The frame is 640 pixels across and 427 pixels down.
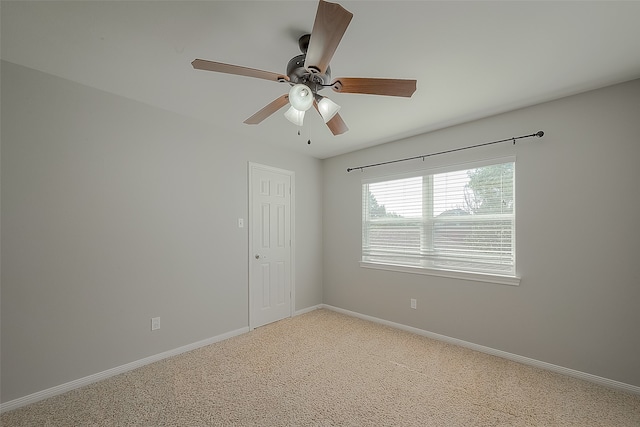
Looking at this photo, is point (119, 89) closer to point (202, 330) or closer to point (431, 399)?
point (202, 330)

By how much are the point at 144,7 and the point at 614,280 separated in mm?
3852

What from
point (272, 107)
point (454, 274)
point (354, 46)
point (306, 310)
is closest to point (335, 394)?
point (454, 274)

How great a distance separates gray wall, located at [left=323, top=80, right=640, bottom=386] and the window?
14cm

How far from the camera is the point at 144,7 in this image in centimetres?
152

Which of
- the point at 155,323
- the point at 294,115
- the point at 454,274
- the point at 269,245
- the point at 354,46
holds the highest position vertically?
the point at 354,46

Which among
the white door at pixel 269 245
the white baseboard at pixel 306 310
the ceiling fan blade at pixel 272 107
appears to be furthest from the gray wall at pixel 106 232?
the ceiling fan blade at pixel 272 107

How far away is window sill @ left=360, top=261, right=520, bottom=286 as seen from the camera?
2.80m

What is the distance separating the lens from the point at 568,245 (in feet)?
8.20

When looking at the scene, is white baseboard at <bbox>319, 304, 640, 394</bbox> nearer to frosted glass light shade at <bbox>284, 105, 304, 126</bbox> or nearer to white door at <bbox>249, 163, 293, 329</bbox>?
white door at <bbox>249, 163, 293, 329</bbox>

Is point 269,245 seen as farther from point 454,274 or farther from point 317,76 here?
point 317,76

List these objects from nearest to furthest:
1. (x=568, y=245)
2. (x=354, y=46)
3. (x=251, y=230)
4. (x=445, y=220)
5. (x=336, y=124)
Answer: (x=354, y=46) < (x=336, y=124) < (x=568, y=245) < (x=445, y=220) < (x=251, y=230)

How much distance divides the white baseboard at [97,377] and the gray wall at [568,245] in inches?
105

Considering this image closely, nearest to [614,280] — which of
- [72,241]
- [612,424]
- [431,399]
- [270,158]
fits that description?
[612,424]

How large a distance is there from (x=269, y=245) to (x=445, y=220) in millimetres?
2267
